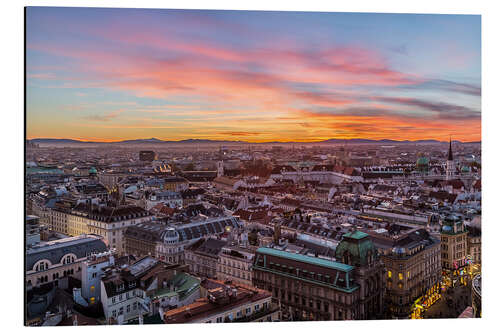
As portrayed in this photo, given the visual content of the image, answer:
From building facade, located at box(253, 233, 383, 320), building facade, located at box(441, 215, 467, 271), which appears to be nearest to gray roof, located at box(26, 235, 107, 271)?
building facade, located at box(253, 233, 383, 320)

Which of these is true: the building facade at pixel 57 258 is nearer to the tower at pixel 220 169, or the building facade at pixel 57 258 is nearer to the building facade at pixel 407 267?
the building facade at pixel 407 267

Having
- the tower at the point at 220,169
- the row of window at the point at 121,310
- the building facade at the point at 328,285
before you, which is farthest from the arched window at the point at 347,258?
the tower at the point at 220,169

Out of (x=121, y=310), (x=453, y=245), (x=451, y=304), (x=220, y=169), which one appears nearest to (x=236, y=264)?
(x=121, y=310)

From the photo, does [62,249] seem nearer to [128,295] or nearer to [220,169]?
[128,295]

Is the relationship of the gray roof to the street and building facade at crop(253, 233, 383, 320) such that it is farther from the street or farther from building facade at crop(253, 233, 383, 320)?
the street

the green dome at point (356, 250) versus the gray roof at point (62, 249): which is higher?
the green dome at point (356, 250)

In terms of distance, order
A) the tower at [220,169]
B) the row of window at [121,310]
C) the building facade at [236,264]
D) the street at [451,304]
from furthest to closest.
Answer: the tower at [220,169] < the building facade at [236,264] < the street at [451,304] < the row of window at [121,310]

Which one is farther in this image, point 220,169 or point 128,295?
point 220,169

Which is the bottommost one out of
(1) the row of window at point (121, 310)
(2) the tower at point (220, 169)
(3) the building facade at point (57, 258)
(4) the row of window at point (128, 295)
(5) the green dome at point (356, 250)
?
(1) the row of window at point (121, 310)

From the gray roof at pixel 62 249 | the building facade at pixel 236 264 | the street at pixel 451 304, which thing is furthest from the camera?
the building facade at pixel 236 264

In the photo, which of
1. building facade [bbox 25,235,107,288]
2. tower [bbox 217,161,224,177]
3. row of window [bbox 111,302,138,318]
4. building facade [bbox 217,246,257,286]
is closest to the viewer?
row of window [bbox 111,302,138,318]
